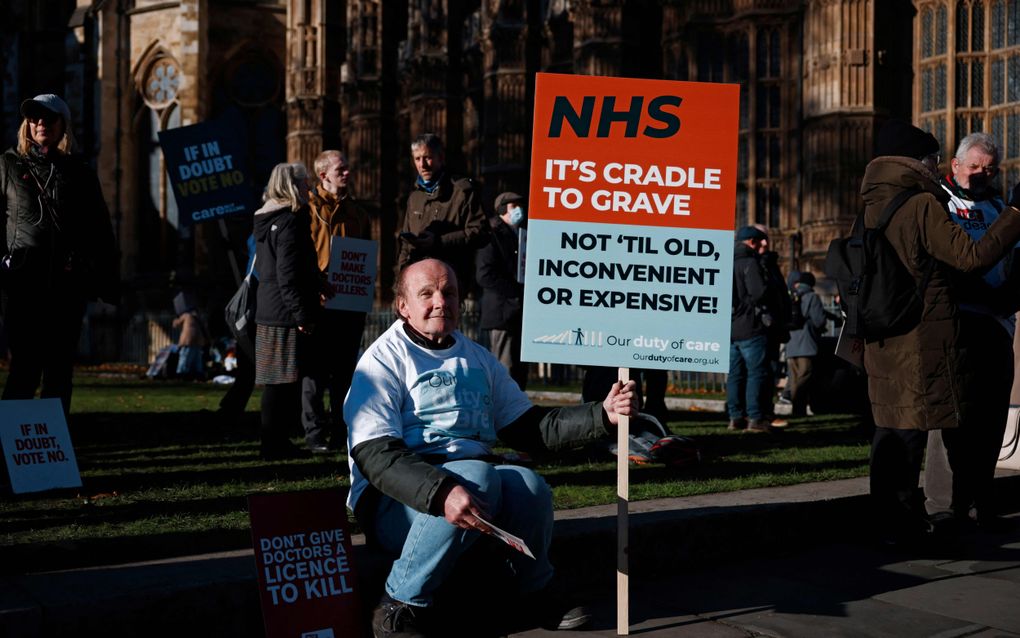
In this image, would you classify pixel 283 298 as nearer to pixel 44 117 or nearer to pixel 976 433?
pixel 44 117

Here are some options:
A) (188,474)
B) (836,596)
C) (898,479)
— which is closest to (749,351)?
(898,479)

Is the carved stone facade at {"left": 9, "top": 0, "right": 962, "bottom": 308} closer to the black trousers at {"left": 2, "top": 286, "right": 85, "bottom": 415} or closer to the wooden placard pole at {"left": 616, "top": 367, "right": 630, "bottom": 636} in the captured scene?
the black trousers at {"left": 2, "top": 286, "right": 85, "bottom": 415}

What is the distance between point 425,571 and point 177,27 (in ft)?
105

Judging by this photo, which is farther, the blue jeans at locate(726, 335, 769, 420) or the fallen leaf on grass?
the blue jeans at locate(726, 335, 769, 420)

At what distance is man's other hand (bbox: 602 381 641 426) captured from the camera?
391cm

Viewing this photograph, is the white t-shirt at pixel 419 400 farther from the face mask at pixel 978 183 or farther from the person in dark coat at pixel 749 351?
the person in dark coat at pixel 749 351

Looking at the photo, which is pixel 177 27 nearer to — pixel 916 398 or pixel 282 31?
pixel 282 31

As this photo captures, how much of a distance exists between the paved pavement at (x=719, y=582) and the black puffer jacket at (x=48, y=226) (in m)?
2.42

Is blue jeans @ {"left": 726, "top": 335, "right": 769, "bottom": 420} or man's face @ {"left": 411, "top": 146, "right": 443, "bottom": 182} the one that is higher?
man's face @ {"left": 411, "top": 146, "right": 443, "bottom": 182}

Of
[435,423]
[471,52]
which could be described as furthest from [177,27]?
[435,423]

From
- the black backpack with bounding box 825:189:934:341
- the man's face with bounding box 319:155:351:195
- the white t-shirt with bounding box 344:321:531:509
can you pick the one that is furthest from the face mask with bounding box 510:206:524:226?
the white t-shirt with bounding box 344:321:531:509

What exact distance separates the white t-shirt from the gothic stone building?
8.22m

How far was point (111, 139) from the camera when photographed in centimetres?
3388

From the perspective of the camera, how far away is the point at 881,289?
17.6ft
